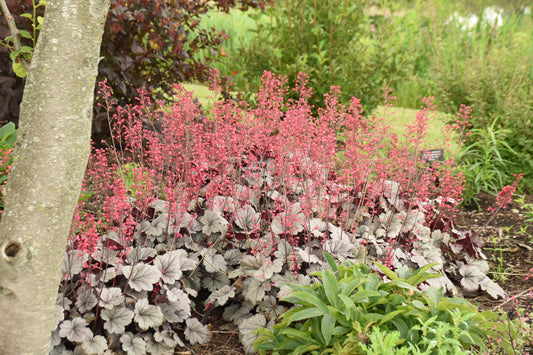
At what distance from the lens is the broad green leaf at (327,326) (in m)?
2.11

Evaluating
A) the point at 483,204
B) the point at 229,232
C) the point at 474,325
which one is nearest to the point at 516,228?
the point at 483,204

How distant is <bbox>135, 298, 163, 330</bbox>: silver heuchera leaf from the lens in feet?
8.30

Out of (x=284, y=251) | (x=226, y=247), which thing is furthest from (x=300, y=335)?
(x=226, y=247)

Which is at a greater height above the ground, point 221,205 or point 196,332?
point 221,205

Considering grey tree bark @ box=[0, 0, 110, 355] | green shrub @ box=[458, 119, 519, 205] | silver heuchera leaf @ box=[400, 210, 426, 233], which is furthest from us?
green shrub @ box=[458, 119, 519, 205]

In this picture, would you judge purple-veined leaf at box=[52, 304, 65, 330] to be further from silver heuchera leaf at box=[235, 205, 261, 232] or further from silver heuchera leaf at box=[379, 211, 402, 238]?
silver heuchera leaf at box=[379, 211, 402, 238]

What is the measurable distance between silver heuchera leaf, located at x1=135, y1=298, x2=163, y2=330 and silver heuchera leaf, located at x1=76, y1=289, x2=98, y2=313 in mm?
232

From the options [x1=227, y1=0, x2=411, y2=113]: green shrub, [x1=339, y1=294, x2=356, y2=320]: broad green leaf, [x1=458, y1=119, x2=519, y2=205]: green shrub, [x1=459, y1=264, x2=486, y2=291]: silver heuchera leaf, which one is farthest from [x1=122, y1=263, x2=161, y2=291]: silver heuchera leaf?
[x1=227, y1=0, x2=411, y2=113]: green shrub

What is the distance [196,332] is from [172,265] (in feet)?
1.33

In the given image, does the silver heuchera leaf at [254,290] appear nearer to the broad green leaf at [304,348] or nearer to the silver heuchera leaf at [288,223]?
the silver heuchera leaf at [288,223]

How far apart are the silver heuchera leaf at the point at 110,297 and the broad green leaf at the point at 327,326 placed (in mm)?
1098

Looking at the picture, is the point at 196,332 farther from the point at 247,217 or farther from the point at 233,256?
the point at 247,217

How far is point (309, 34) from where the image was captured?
6199 mm

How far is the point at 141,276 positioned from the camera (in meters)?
2.70
